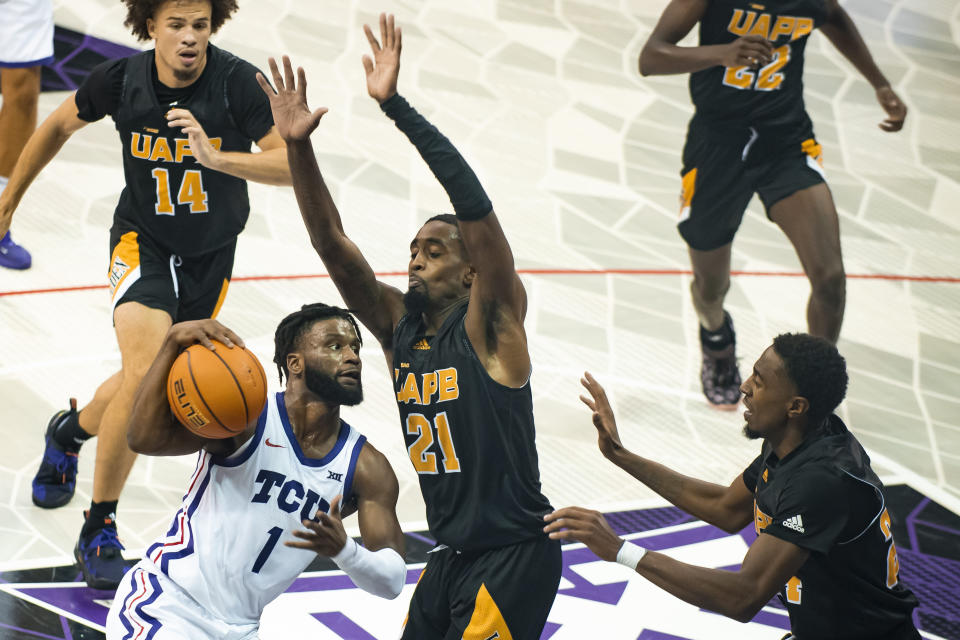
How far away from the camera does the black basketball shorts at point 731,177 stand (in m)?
6.04

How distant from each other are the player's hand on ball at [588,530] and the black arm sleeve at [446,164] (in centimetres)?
88

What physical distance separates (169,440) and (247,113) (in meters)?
1.61

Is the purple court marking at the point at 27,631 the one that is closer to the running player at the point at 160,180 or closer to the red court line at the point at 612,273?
the running player at the point at 160,180

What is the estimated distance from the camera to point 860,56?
6355 mm

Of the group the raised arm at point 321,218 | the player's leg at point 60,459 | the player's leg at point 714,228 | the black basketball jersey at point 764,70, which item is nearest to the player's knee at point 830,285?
the player's leg at point 714,228

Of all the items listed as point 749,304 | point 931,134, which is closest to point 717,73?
point 749,304

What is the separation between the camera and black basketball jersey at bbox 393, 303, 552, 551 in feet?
12.5

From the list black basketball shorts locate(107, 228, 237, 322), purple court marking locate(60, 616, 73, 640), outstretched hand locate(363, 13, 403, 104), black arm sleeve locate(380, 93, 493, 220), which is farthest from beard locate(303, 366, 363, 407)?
purple court marking locate(60, 616, 73, 640)

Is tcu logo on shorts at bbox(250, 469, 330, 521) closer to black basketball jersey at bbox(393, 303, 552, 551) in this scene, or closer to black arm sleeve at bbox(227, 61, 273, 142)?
black basketball jersey at bbox(393, 303, 552, 551)

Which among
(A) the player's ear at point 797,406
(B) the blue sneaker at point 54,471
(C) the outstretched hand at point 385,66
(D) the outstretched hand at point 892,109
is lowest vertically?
(B) the blue sneaker at point 54,471

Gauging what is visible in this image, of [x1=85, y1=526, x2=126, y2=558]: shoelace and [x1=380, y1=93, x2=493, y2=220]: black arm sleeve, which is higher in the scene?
[x1=380, y1=93, x2=493, y2=220]: black arm sleeve

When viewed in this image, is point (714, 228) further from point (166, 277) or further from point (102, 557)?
point (102, 557)

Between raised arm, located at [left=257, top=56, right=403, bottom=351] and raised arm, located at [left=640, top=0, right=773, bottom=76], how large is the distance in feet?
7.46

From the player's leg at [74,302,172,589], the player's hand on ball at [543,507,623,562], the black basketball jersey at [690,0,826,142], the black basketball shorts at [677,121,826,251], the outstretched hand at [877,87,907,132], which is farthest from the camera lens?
the outstretched hand at [877,87,907,132]
